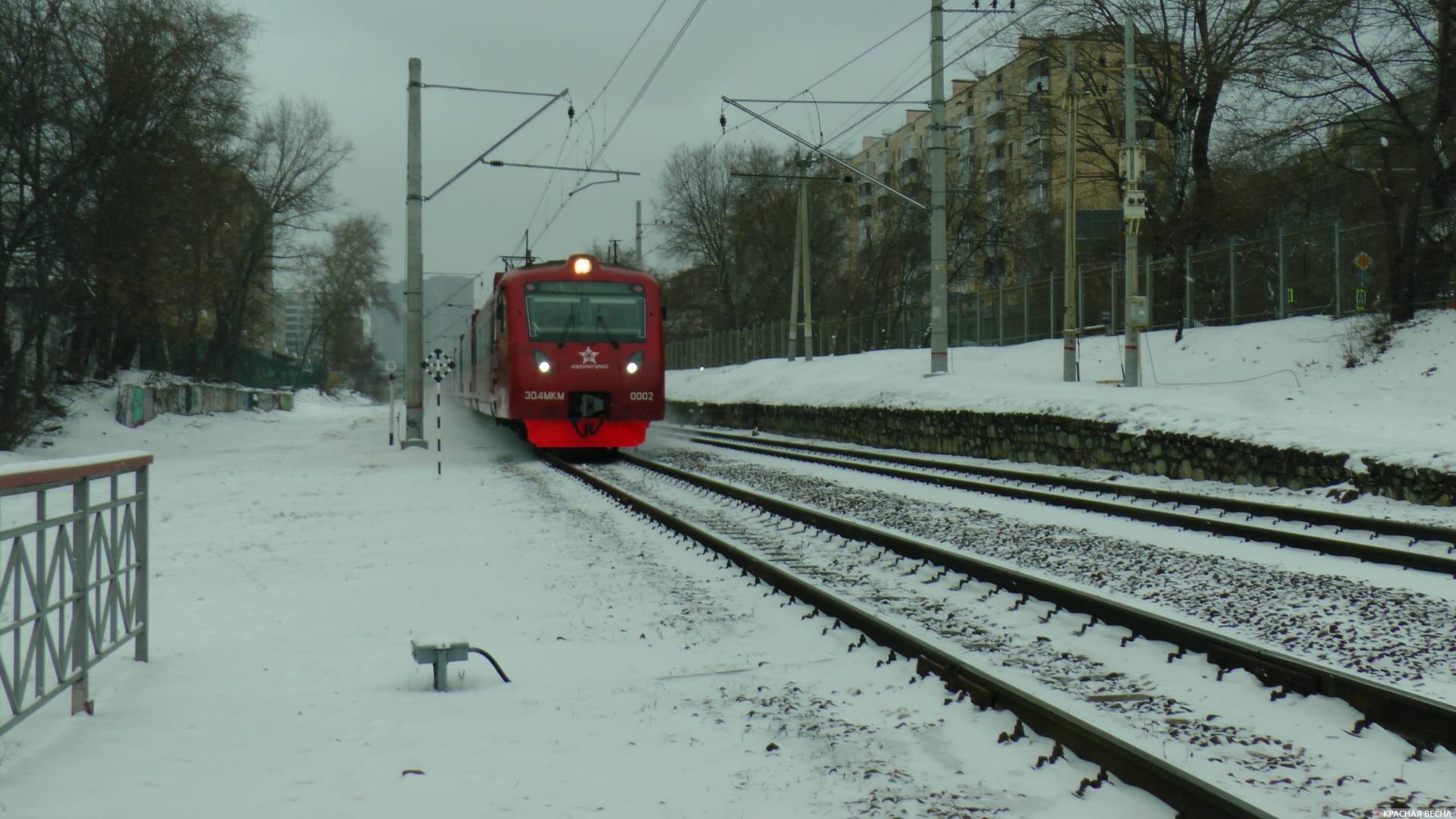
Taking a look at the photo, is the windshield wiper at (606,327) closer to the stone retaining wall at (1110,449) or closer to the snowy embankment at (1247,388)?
the stone retaining wall at (1110,449)

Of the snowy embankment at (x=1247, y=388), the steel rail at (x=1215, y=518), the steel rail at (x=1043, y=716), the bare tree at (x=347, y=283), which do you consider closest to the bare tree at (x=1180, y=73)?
the snowy embankment at (x=1247, y=388)

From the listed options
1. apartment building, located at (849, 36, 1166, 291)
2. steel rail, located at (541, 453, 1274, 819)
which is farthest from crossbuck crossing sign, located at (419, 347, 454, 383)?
steel rail, located at (541, 453, 1274, 819)

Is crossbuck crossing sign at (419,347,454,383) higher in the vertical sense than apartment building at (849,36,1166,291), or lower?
lower

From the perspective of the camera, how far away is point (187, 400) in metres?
40.3

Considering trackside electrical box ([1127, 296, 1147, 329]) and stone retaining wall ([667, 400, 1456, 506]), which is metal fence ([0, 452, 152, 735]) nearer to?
stone retaining wall ([667, 400, 1456, 506])

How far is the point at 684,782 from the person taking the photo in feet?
13.5

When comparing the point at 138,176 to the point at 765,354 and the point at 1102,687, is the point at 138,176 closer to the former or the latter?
the point at 1102,687

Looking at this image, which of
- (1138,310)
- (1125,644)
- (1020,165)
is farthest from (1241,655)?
(1020,165)

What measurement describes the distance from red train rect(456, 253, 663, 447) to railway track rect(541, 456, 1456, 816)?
10.1 metres

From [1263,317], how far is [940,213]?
317 inches

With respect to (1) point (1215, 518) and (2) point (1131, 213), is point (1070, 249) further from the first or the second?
(1) point (1215, 518)

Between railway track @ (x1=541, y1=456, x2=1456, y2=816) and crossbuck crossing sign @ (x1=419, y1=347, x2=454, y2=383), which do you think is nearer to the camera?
railway track @ (x1=541, y1=456, x2=1456, y2=816)

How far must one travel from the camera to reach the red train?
61.7 feet

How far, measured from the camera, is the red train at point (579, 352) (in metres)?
18.8
